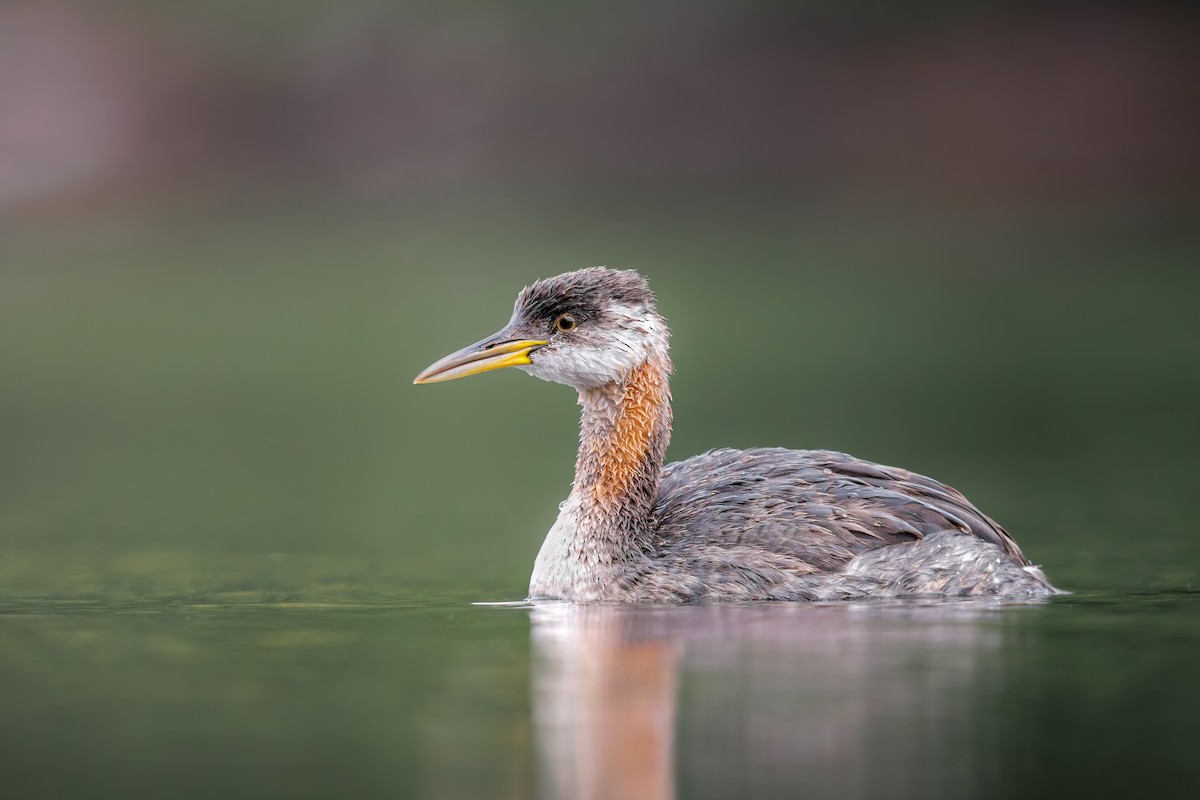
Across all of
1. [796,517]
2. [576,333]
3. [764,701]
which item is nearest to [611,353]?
[576,333]

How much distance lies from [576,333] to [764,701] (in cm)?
414

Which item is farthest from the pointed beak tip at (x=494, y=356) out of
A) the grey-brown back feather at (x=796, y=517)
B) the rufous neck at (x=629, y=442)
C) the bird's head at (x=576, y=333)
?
the grey-brown back feather at (x=796, y=517)

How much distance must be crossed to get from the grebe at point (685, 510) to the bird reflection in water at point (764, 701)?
591mm

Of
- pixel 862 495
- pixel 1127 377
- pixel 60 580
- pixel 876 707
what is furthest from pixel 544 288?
pixel 1127 377

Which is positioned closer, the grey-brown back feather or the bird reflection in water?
the bird reflection in water

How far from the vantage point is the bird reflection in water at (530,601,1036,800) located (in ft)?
22.8

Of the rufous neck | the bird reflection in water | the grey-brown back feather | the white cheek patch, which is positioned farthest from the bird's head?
the bird reflection in water

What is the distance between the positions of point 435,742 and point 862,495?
4.64 meters

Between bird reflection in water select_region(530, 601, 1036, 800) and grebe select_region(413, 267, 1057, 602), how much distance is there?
1.94 ft

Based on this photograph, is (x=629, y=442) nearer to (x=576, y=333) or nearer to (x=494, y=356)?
(x=576, y=333)

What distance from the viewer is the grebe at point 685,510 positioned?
11.1 metres

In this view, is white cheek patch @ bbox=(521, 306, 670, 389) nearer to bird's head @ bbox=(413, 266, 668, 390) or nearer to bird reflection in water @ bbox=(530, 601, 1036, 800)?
bird's head @ bbox=(413, 266, 668, 390)

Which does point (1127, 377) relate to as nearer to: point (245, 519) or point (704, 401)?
point (704, 401)

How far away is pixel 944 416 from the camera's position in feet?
64.8
